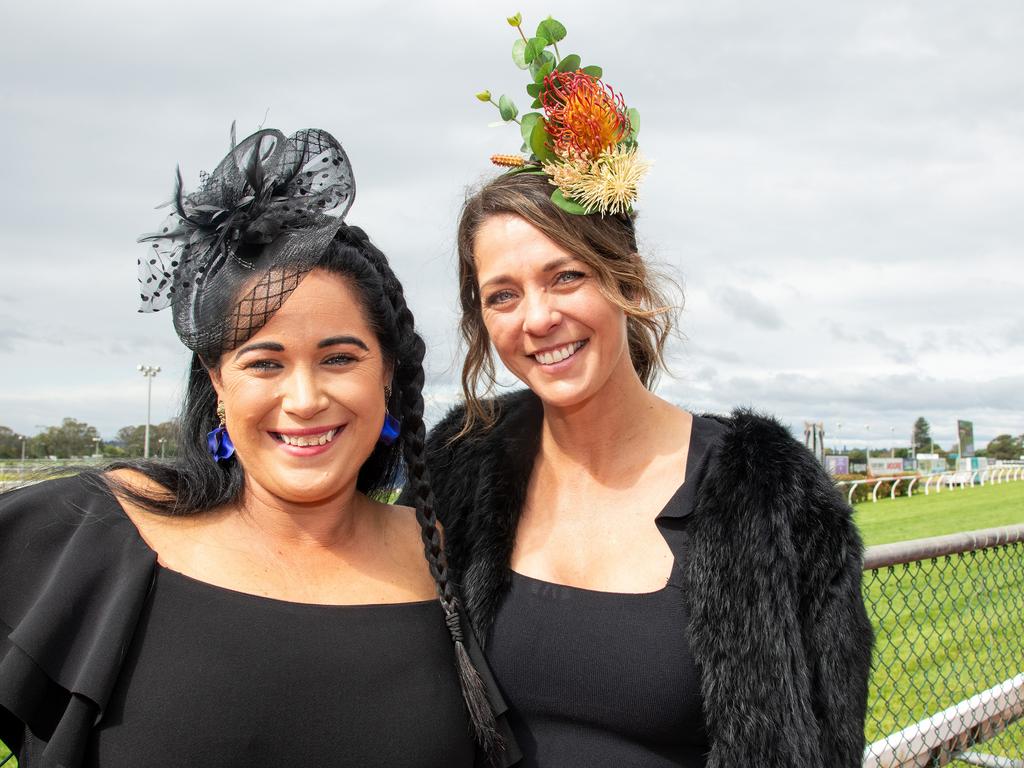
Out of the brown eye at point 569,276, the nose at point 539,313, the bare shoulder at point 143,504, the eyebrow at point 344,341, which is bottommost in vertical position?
the bare shoulder at point 143,504

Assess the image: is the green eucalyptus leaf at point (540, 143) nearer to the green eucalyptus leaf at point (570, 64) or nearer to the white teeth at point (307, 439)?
the green eucalyptus leaf at point (570, 64)

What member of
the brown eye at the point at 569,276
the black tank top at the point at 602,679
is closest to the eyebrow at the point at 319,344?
the brown eye at the point at 569,276

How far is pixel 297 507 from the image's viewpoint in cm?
236

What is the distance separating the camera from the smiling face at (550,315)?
2.65m

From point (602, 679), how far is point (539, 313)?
105 centimetres

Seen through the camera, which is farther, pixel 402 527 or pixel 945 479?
pixel 945 479

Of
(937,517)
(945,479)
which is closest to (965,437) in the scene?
(945,479)

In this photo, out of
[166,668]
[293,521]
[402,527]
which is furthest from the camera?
[402,527]

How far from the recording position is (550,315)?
262 centimetres

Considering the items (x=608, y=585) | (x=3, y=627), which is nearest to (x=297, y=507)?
(x=3, y=627)

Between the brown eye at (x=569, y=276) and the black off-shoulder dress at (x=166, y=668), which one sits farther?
the brown eye at (x=569, y=276)

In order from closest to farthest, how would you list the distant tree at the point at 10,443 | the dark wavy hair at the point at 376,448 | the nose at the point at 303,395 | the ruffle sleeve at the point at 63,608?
the ruffle sleeve at the point at 63,608 < the nose at the point at 303,395 < the dark wavy hair at the point at 376,448 < the distant tree at the point at 10,443

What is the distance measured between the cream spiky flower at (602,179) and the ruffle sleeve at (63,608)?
5.14 feet

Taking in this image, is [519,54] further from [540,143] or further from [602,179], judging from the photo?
[602,179]
